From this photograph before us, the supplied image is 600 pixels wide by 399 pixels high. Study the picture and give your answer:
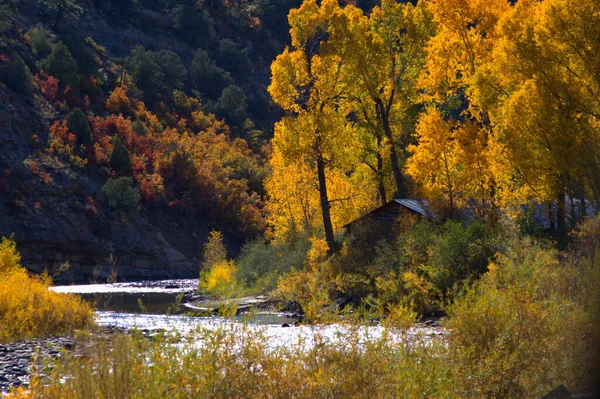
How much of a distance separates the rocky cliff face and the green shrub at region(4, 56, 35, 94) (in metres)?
1.44

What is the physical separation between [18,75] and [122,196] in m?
15.8

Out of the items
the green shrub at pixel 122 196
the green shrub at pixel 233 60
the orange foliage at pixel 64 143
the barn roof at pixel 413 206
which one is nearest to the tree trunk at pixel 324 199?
the barn roof at pixel 413 206

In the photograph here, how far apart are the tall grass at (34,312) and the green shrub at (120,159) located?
2010 inches

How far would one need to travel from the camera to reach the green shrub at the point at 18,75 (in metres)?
67.9

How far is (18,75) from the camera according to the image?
6812 centimetres

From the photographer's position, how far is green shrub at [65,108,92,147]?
71.0 meters

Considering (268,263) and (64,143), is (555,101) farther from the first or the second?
(64,143)

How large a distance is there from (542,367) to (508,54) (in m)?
17.0

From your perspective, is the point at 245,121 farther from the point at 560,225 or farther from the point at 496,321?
the point at 496,321

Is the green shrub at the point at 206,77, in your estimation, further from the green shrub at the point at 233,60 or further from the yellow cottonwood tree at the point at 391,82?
the yellow cottonwood tree at the point at 391,82

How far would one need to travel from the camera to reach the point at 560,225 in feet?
77.2

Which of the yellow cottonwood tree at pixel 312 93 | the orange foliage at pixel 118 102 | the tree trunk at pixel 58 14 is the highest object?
the tree trunk at pixel 58 14

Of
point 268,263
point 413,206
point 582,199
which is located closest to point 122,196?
point 268,263

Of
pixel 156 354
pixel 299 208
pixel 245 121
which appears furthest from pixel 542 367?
pixel 245 121
